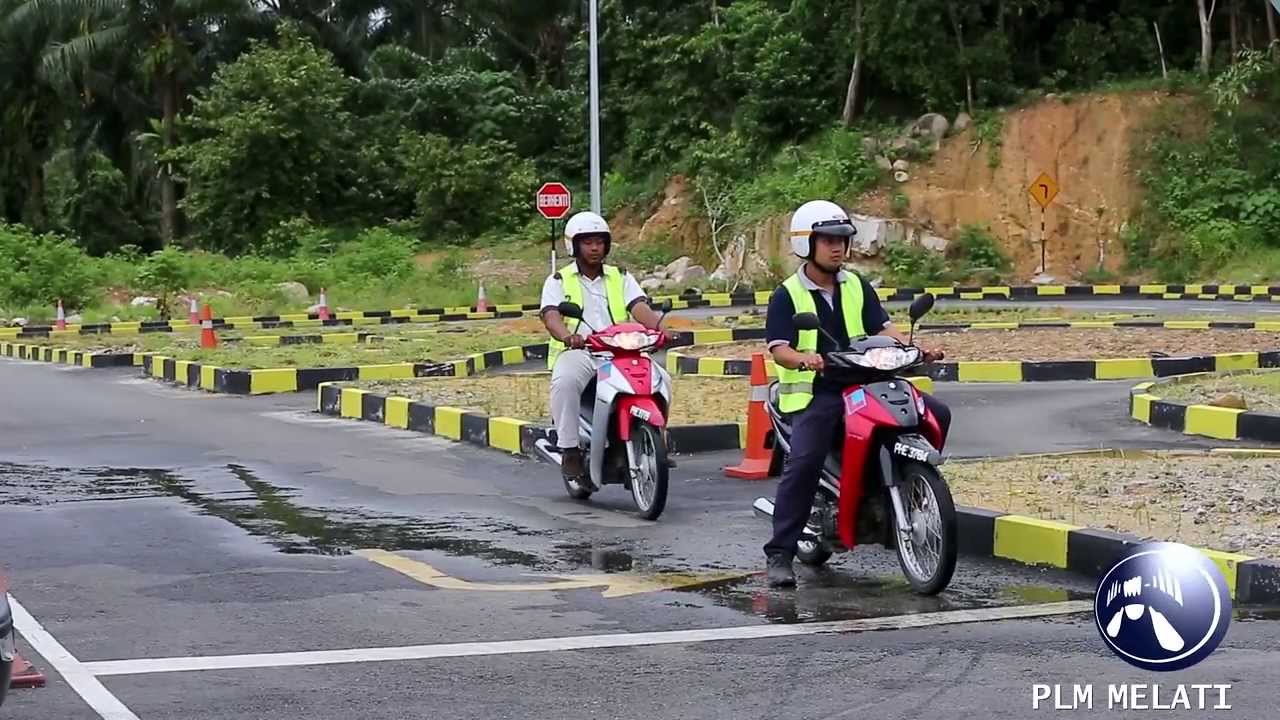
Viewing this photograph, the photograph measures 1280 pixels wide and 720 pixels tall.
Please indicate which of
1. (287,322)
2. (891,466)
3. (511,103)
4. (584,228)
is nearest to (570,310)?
(584,228)

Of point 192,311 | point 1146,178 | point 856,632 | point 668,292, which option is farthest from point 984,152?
point 856,632

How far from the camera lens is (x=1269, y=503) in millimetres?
8516

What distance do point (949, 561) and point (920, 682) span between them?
1368 mm

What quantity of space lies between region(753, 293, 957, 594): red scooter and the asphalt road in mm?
198

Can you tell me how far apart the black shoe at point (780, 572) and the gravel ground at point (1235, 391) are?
254 inches

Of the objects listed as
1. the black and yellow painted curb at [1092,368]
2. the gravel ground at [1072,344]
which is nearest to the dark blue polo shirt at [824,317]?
the black and yellow painted curb at [1092,368]

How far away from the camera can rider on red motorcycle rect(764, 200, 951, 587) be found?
7.33 m

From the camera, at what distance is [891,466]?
7133 millimetres

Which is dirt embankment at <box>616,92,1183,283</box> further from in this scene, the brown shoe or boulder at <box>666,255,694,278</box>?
the brown shoe

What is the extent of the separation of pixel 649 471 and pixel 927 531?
8.67 ft

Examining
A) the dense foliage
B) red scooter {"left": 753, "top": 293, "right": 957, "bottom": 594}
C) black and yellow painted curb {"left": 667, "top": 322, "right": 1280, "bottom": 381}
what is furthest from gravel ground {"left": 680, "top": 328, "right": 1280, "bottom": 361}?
the dense foliage

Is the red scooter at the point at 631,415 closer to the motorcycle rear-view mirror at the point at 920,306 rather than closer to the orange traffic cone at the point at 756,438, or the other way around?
the orange traffic cone at the point at 756,438

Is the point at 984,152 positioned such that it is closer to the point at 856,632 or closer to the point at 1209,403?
the point at 1209,403

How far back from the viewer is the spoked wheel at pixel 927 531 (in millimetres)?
6832
